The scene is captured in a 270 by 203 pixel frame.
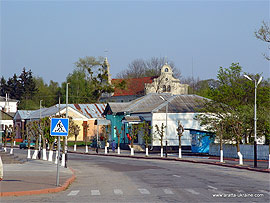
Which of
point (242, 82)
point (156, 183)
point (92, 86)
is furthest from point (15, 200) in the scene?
point (92, 86)

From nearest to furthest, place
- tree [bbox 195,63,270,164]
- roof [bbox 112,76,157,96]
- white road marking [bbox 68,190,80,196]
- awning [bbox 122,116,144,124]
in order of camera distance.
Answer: white road marking [bbox 68,190,80,196] < tree [bbox 195,63,270,164] < awning [bbox 122,116,144,124] < roof [bbox 112,76,157,96]

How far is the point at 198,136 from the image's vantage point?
59.7 metres

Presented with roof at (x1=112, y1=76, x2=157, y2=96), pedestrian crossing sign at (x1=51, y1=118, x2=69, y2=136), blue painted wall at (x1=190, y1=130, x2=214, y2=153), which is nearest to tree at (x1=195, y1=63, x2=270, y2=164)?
blue painted wall at (x1=190, y1=130, x2=214, y2=153)

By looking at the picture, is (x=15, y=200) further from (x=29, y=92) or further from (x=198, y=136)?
(x=29, y=92)

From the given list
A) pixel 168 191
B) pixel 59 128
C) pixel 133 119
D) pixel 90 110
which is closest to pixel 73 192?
pixel 59 128

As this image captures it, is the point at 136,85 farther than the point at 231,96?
Yes

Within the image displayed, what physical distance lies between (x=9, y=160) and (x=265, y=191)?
26.4 m

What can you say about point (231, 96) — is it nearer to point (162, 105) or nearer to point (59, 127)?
point (162, 105)

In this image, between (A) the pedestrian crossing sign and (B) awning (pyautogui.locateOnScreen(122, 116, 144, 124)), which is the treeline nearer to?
(B) awning (pyautogui.locateOnScreen(122, 116, 144, 124))

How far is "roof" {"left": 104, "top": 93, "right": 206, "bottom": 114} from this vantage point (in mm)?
71312

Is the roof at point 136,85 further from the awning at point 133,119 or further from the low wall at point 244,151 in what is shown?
the low wall at point 244,151

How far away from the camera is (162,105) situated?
235ft

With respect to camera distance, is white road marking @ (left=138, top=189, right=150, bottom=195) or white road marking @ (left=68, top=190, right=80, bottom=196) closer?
white road marking @ (left=68, top=190, right=80, bottom=196)

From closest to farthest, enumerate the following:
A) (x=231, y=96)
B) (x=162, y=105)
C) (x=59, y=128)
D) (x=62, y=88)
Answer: (x=59, y=128), (x=231, y=96), (x=162, y=105), (x=62, y=88)
